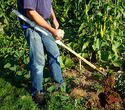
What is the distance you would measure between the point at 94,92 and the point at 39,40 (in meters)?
1.20

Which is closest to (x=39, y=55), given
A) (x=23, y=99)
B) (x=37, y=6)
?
(x=37, y=6)

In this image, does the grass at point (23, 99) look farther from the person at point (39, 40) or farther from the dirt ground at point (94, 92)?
the dirt ground at point (94, 92)

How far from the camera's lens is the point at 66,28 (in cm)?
386

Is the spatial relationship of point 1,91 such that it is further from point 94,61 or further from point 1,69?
point 94,61

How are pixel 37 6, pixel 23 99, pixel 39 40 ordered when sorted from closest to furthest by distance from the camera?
pixel 37 6 → pixel 39 40 → pixel 23 99

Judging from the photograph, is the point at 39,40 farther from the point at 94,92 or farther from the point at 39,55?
the point at 94,92

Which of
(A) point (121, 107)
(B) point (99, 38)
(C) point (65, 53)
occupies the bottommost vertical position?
(A) point (121, 107)

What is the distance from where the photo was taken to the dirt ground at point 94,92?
2.11m

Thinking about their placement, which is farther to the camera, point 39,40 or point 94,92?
point 94,92

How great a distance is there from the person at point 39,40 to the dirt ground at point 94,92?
1.26 feet

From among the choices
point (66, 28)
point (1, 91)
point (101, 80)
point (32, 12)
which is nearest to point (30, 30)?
point (32, 12)

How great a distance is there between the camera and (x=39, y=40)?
6.32ft

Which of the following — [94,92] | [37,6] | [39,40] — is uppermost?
[37,6]

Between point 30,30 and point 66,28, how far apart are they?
2.08 meters
